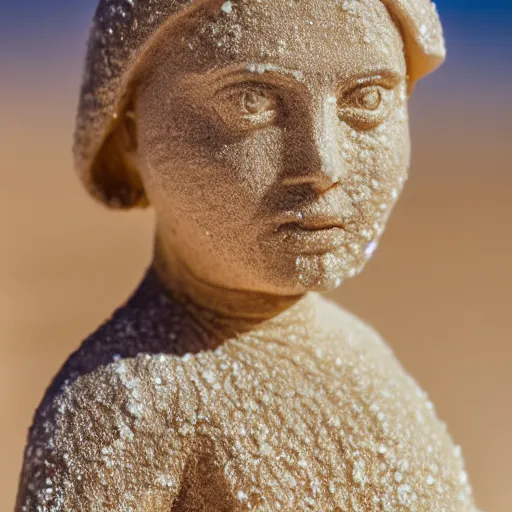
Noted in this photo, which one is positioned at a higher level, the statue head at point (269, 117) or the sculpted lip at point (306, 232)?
the statue head at point (269, 117)

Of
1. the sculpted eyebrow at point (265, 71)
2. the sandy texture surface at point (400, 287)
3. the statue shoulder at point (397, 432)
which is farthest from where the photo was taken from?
the sandy texture surface at point (400, 287)

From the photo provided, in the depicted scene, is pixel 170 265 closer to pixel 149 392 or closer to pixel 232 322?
pixel 232 322

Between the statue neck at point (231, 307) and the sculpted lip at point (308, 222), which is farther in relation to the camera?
the statue neck at point (231, 307)

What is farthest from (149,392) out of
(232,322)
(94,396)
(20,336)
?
(20,336)

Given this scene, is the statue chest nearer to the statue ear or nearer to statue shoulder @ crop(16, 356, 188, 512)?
statue shoulder @ crop(16, 356, 188, 512)

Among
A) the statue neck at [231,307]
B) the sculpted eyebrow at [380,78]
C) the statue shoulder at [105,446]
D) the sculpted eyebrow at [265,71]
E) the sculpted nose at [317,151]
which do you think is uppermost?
the sculpted eyebrow at [380,78]

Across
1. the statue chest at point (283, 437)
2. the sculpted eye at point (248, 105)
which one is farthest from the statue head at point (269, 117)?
the statue chest at point (283, 437)

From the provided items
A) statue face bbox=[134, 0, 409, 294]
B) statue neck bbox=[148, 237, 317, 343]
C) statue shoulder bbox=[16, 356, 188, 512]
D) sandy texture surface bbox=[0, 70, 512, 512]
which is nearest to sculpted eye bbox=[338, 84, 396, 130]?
statue face bbox=[134, 0, 409, 294]

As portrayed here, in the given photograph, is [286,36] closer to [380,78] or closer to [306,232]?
[380,78]

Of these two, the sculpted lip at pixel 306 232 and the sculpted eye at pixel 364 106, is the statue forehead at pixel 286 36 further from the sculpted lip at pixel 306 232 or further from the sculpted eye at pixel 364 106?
the sculpted lip at pixel 306 232
